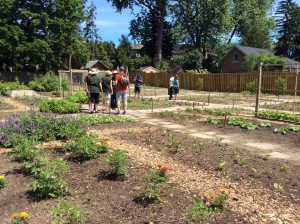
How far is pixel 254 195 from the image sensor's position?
12.8ft

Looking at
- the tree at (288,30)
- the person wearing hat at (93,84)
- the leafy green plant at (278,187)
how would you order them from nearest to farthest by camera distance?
the leafy green plant at (278,187), the person wearing hat at (93,84), the tree at (288,30)

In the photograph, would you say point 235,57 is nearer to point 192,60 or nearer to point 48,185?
point 192,60

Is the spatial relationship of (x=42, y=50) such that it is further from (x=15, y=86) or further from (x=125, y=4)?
(x=125, y=4)

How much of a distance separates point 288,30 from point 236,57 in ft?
93.0

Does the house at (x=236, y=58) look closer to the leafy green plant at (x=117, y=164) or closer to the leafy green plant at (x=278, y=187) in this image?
the leafy green plant at (x=278, y=187)

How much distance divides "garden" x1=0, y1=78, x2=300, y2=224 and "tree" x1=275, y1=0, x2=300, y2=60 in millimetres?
66024

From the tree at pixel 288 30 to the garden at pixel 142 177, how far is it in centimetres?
6602

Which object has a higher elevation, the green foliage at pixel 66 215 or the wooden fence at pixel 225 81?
the wooden fence at pixel 225 81

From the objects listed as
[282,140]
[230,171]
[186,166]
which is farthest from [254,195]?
[282,140]

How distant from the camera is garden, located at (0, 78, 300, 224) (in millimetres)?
3391

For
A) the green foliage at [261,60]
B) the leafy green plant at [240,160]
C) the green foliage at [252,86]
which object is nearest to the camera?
the leafy green plant at [240,160]

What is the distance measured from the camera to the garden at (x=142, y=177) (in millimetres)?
3391

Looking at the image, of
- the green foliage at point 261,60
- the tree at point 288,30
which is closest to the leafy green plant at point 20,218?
the green foliage at point 261,60

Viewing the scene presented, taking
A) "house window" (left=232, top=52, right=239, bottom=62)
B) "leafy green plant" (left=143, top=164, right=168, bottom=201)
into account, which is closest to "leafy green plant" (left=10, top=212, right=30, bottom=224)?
"leafy green plant" (left=143, top=164, right=168, bottom=201)
